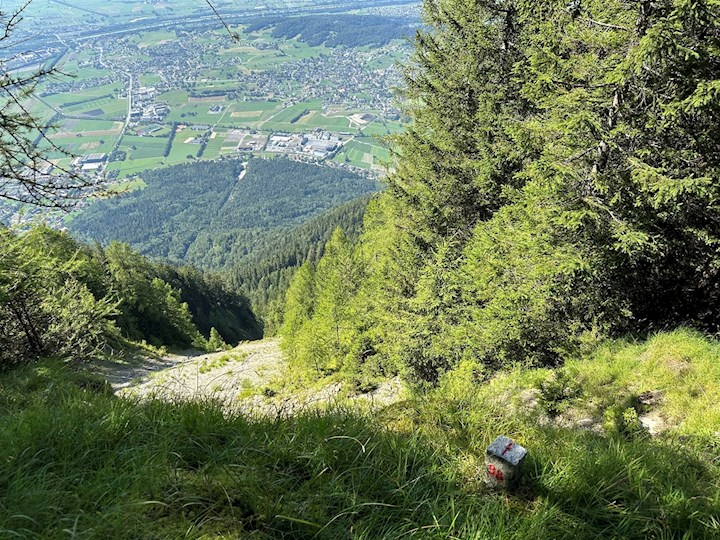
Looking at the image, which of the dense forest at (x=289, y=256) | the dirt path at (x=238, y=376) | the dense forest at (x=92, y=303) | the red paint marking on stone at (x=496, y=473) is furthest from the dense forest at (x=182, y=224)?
the red paint marking on stone at (x=496, y=473)

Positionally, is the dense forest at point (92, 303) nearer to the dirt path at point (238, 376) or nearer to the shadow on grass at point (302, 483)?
the dirt path at point (238, 376)

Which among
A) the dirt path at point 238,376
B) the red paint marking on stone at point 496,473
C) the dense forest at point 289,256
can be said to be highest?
the red paint marking on stone at point 496,473

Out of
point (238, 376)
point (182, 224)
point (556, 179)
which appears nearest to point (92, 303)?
point (238, 376)

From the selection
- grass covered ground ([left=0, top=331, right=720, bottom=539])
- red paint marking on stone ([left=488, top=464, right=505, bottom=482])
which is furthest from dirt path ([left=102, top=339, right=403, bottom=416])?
red paint marking on stone ([left=488, top=464, right=505, bottom=482])

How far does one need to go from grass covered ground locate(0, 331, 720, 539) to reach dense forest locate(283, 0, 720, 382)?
183 inches

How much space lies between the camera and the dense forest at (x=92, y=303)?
36.6 feet

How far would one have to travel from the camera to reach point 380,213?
2162 centimetres

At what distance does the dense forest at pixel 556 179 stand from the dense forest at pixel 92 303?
33.4 feet

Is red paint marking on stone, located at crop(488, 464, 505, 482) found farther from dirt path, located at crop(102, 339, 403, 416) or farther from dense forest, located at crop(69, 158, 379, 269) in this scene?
dense forest, located at crop(69, 158, 379, 269)

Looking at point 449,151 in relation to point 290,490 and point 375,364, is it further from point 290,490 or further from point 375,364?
point 290,490

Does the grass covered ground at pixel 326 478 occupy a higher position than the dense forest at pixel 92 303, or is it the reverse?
the grass covered ground at pixel 326 478

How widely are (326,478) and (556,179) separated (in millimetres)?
6707

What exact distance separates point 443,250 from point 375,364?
548 cm

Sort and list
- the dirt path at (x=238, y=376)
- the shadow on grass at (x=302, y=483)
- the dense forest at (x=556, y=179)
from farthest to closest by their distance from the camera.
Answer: the dirt path at (x=238, y=376), the dense forest at (x=556, y=179), the shadow on grass at (x=302, y=483)
